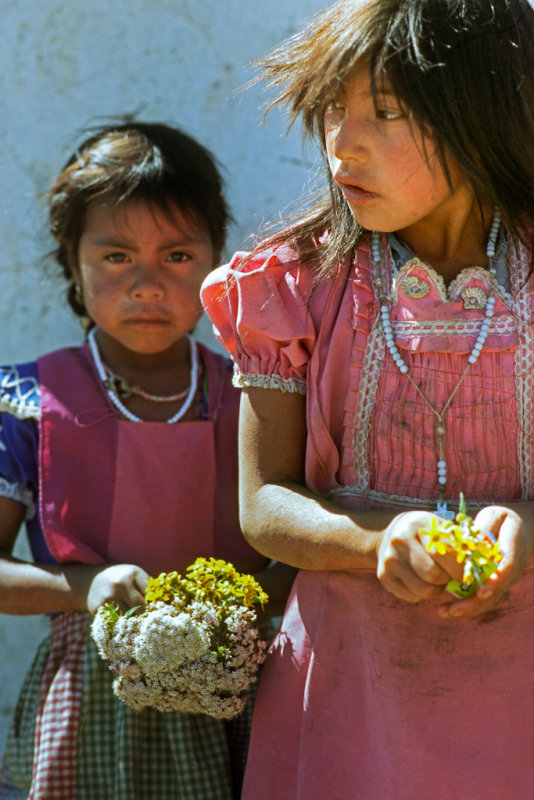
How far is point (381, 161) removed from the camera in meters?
1.72

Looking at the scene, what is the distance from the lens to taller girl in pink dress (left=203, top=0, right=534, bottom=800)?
1717 millimetres

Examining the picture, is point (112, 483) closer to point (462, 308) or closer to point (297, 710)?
point (297, 710)

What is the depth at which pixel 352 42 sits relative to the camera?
1.70 m

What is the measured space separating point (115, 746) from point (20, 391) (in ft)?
2.58

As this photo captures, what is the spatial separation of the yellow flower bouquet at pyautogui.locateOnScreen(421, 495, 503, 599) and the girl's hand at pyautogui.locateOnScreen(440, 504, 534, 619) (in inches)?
0.5

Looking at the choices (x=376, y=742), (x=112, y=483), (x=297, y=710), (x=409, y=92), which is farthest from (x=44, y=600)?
(x=409, y=92)

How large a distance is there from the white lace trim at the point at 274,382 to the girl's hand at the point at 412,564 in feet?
1.13

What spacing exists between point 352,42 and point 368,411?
1.89 ft

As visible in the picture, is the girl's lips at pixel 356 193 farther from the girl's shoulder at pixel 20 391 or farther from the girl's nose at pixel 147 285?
the girl's shoulder at pixel 20 391

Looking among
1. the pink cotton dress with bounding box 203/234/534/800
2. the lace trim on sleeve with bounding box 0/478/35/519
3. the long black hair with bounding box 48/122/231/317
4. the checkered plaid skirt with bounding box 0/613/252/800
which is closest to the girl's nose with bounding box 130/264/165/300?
the long black hair with bounding box 48/122/231/317

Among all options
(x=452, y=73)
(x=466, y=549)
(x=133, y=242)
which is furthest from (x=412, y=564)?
(x=133, y=242)

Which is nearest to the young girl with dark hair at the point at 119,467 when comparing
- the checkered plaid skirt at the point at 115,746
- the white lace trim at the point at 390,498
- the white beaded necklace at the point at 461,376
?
the checkered plaid skirt at the point at 115,746

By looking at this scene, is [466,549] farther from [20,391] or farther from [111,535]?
[20,391]

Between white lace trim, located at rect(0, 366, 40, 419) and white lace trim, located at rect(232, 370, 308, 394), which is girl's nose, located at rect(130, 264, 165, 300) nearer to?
white lace trim, located at rect(0, 366, 40, 419)
